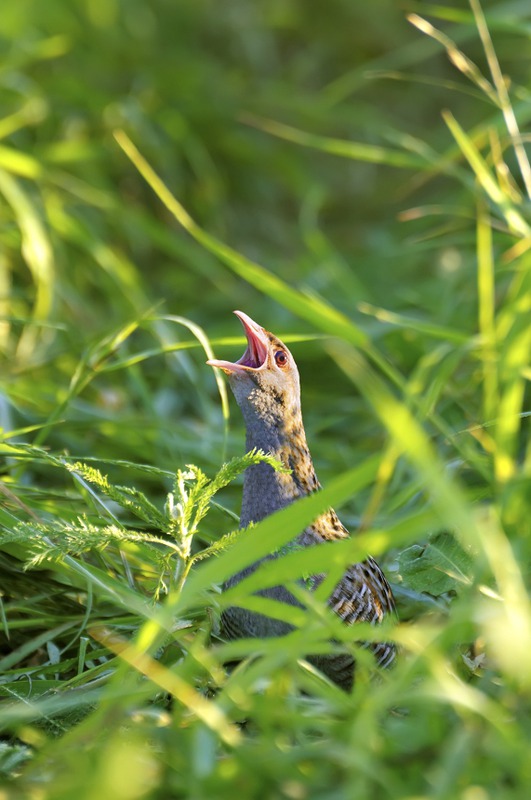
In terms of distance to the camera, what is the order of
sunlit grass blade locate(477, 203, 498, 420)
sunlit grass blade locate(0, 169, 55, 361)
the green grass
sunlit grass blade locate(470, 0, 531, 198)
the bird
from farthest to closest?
sunlit grass blade locate(0, 169, 55, 361) → sunlit grass blade locate(470, 0, 531, 198) → sunlit grass blade locate(477, 203, 498, 420) → the bird → the green grass

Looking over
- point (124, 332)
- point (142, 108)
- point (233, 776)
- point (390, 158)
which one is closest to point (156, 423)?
point (124, 332)

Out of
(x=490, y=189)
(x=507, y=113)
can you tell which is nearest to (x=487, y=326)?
(x=490, y=189)

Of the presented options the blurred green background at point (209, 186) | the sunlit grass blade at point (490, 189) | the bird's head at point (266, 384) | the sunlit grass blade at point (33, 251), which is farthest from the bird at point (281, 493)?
the sunlit grass blade at point (33, 251)

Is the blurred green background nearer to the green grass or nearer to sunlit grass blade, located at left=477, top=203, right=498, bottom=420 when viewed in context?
the green grass

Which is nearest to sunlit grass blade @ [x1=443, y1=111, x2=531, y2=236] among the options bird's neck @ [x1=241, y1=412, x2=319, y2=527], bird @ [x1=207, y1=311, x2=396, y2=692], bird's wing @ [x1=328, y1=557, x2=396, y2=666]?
bird @ [x1=207, y1=311, x2=396, y2=692]

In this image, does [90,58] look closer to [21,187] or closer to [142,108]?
[142,108]

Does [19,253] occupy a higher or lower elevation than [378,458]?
lower

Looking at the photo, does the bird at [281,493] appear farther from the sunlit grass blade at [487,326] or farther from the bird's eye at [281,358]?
the sunlit grass blade at [487,326]
